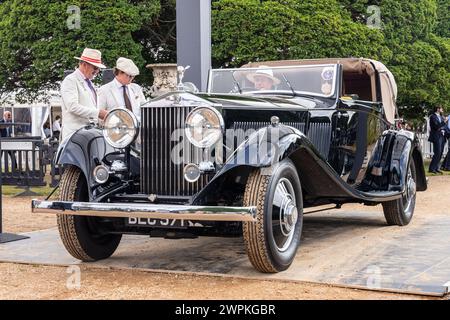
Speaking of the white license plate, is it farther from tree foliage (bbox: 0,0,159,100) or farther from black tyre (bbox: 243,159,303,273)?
tree foliage (bbox: 0,0,159,100)

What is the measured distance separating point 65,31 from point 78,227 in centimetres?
1039

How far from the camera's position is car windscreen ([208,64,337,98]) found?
6801 millimetres

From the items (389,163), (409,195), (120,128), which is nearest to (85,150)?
(120,128)

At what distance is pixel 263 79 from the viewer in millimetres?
6973

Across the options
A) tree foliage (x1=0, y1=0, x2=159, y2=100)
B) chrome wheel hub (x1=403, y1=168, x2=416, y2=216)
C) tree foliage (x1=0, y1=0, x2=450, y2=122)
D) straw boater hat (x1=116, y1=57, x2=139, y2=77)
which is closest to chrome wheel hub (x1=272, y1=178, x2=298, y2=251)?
straw boater hat (x1=116, y1=57, x2=139, y2=77)

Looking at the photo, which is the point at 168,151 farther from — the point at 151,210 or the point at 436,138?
the point at 436,138

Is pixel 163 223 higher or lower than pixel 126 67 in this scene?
lower

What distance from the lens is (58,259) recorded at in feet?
19.2

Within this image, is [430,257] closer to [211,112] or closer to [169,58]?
[211,112]

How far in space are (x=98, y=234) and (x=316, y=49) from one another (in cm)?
997

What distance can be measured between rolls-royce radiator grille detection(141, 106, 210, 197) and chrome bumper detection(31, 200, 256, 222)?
48 cm

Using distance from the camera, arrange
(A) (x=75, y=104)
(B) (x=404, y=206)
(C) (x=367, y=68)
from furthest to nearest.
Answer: (B) (x=404, y=206), (C) (x=367, y=68), (A) (x=75, y=104)

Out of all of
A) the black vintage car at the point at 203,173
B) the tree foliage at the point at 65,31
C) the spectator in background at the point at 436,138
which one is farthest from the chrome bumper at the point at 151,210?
the spectator in background at the point at 436,138

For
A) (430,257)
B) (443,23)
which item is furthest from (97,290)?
(443,23)
